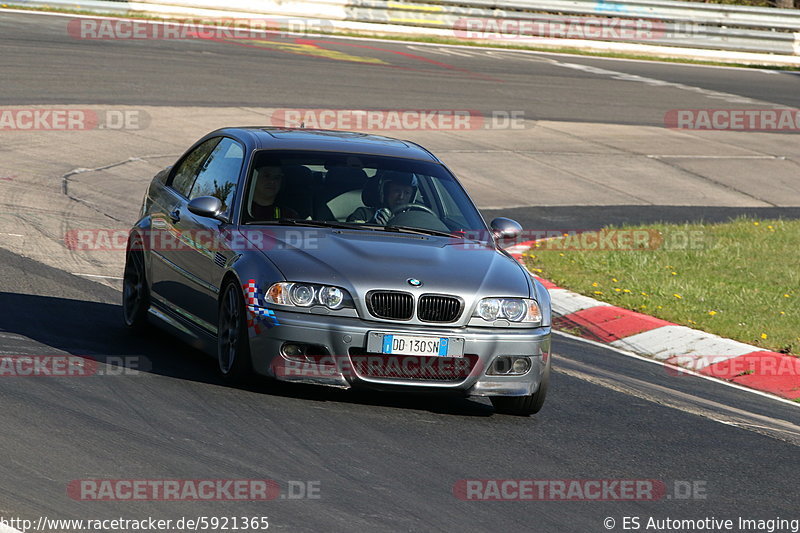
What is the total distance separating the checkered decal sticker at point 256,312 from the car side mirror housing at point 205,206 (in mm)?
927

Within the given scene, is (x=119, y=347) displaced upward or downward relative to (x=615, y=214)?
upward

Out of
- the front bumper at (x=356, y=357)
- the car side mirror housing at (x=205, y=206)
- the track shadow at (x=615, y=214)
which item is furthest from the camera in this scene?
the track shadow at (x=615, y=214)

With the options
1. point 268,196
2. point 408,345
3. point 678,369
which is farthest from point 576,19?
point 408,345

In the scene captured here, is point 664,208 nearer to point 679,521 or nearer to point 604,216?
point 604,216

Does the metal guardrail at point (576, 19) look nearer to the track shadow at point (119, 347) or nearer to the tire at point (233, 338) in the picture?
the track shadow at point (119, 347)

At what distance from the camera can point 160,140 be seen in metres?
18.5

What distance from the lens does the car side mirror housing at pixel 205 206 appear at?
8.10 m

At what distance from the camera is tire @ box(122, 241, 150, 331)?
9.05m

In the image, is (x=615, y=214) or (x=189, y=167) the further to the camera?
(x=615, y=214)

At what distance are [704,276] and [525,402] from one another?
20.9ft

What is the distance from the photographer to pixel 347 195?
833cm

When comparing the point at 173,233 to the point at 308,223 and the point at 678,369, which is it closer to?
the point at 308,223

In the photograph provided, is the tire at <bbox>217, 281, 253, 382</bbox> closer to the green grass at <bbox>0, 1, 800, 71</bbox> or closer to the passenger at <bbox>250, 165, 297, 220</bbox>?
the passenger at <bbox>250, 165, 297, 220</bbox>

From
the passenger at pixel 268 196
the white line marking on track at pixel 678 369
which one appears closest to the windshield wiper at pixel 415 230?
the passenger at pixel 268 196
